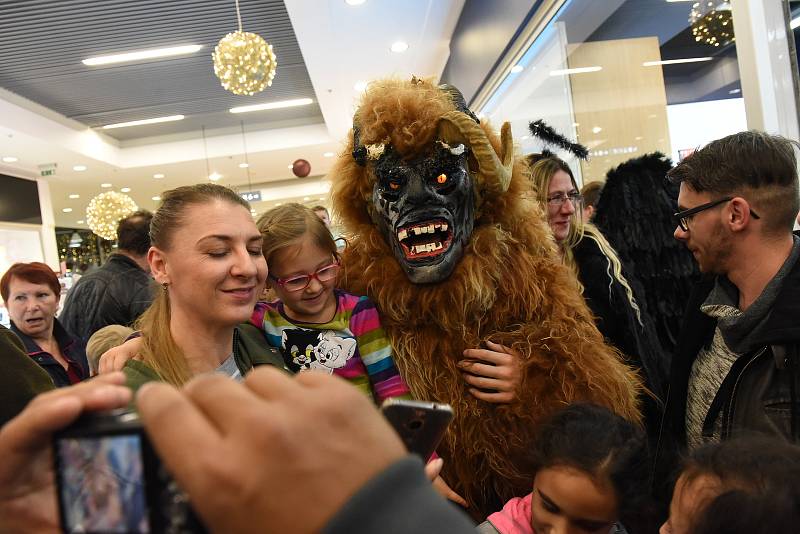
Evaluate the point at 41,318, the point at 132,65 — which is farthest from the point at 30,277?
the point at 132,65

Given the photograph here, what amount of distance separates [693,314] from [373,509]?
156cm

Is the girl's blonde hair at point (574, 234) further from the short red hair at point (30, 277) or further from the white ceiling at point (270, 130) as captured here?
the white ceiling at point (270, 130)

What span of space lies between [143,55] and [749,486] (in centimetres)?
678

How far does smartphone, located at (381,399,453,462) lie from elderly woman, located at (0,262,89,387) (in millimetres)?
2895

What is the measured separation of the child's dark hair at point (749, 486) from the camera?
2.38ft

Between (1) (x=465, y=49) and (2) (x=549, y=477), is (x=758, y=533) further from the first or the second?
(1) (x=465, y=49)

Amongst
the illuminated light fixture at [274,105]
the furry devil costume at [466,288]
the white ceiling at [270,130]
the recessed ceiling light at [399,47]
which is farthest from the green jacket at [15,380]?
the illuminated light fixture at [274,105]

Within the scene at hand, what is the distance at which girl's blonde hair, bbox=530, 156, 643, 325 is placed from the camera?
2057 mm

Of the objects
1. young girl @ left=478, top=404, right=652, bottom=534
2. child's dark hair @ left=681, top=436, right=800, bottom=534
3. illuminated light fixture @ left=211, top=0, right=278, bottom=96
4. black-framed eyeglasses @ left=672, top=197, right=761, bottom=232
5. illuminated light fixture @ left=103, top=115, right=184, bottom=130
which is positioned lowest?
young girl @ left=478, top=404, right=652, bottom=534

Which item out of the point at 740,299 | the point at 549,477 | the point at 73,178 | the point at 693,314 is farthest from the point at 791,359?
the point at 73,178

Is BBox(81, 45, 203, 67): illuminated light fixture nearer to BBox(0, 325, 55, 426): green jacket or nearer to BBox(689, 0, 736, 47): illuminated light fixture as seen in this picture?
BBox(689, 0, 736, 47): illuminated light fixture

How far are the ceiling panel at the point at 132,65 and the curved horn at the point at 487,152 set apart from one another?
14.8 feet

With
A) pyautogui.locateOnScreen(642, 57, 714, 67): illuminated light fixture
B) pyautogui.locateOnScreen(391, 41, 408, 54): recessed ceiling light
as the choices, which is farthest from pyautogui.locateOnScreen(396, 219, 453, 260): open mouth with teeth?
pyautogui.locateOnScreen(391, 41, 408, 54): recessed ceiling light

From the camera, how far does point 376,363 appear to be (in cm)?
149
